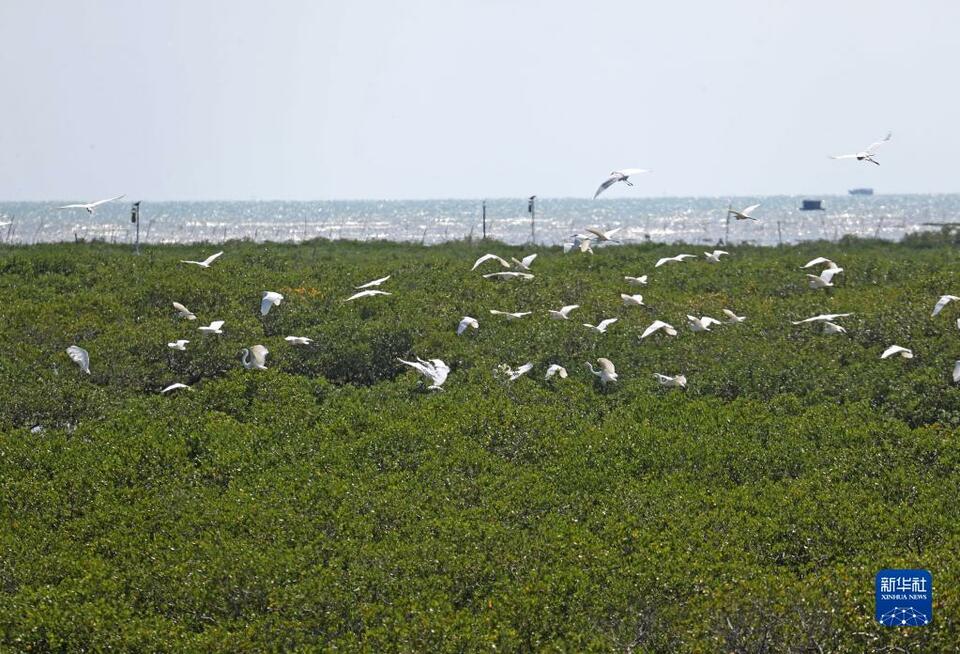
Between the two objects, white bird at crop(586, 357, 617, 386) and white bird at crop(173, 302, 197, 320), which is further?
white bird at crop(173, 302, 197, 320)

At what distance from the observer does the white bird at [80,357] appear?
1603 centimetres

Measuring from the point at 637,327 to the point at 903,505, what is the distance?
7.14m

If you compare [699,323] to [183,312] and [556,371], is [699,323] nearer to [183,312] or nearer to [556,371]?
[556,371]

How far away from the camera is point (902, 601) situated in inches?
324

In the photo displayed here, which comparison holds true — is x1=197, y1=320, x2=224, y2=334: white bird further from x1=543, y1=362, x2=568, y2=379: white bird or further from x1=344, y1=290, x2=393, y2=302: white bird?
x1=543, y1=362, x2=568, y2=379: white bird

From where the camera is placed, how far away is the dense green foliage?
29.6 ft

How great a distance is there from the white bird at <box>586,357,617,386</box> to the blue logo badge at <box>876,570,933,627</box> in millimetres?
7312

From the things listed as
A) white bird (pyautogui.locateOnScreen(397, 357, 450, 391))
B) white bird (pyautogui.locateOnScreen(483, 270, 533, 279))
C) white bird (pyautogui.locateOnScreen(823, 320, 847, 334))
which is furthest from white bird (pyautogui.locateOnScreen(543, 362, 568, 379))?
white bird (pyautogui.locateOnScreen(483, 270, 533, 279))

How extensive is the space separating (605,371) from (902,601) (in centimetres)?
775

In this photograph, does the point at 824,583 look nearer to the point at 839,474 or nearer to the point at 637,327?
the point at 839,474

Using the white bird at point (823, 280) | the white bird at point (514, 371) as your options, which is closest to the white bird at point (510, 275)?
the white bird at point (514, 371)

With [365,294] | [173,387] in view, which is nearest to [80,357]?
[173,387]

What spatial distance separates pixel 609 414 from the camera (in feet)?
46.5

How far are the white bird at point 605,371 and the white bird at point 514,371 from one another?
3.03 ft
